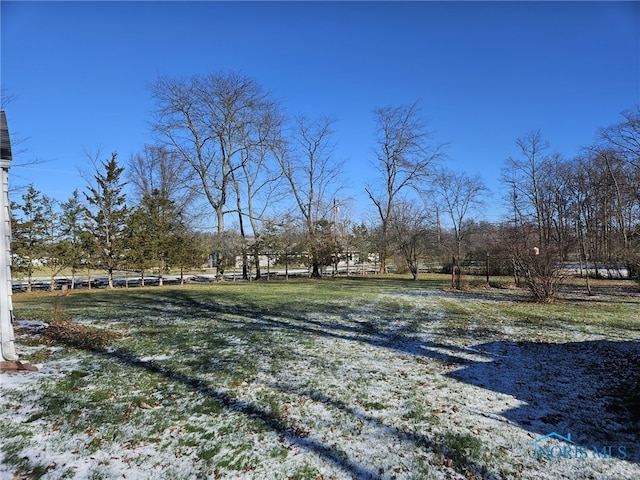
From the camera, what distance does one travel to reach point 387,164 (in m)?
29.8

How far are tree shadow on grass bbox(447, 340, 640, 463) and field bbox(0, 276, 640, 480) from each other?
0.08 feet

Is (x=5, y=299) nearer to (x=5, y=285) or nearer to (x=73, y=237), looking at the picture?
(x=5, y=285)

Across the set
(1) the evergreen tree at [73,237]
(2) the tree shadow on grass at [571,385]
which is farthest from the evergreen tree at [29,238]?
(2) the tree shadow on grass at [571,385]

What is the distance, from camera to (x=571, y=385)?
435 centimetres

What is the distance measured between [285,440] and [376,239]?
27.9m

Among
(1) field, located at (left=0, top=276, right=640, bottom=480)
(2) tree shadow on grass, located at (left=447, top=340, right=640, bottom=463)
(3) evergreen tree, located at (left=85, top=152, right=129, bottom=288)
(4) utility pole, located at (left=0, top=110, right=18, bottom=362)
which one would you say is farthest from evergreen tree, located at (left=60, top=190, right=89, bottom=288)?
(2) tree shadow on grass, located at (left=447, top=340, right=640, bottom=463)

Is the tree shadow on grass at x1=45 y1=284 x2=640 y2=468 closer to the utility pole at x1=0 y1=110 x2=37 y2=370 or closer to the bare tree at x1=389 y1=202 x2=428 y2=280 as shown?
the utility pole at x1=0 y1=110 x2=37 y2=370

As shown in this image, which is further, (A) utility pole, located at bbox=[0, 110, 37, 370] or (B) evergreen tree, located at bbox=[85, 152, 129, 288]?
(B) evergreen tree, located at bbox=[85, 152, 129, 288]

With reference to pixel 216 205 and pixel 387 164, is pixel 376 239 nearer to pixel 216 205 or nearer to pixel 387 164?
pixel 387 164

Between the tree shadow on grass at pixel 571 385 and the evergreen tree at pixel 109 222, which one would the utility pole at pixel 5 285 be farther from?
the evergreen tree at pixel 109 222

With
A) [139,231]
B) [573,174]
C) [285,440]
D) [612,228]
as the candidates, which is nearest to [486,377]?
[285,440]

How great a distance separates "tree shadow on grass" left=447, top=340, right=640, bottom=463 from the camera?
3.30 metres

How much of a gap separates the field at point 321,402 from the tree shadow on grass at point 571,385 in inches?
0.9

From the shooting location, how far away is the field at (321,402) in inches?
109
